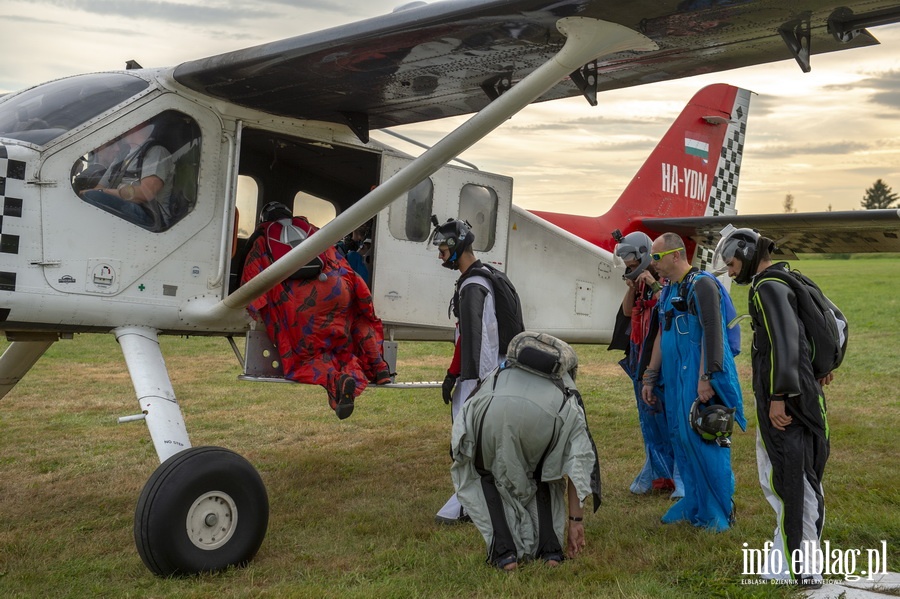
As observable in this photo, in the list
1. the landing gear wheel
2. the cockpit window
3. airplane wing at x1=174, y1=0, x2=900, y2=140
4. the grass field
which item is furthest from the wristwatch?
the grass field

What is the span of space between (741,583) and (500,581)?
1192mm

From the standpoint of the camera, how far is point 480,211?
6.95 m

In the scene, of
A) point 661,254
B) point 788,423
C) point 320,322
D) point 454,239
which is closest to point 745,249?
point 788,423

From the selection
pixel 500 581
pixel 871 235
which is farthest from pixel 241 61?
pixel 871 235

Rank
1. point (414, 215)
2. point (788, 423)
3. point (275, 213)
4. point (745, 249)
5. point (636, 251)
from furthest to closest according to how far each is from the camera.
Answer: point (414, 215) → point (636, 251) → point (275, 213) → point (745, 249) → point (788, 423)

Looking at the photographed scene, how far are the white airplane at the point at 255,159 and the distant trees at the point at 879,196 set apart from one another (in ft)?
372

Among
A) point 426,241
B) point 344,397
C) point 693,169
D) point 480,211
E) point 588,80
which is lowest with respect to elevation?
point 344,397

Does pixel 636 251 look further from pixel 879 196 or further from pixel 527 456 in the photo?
pixel 879 196

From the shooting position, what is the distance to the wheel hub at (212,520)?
4516 mm

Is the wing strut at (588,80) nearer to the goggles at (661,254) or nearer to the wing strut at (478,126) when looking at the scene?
the wing strut at (478,126)

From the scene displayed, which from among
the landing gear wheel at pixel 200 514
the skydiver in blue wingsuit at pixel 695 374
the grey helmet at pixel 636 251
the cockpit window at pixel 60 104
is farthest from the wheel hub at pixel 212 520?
the grey helmet at pixel 636 251

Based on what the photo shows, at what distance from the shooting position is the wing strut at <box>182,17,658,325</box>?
4.51m

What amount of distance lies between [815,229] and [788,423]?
403cm

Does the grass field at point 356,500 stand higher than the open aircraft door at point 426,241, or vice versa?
the open aircraft door at point 426,241
